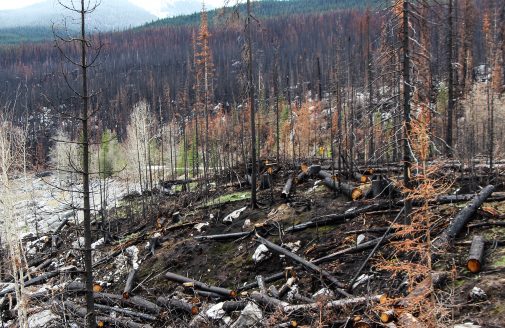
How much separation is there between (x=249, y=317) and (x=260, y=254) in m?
3.92

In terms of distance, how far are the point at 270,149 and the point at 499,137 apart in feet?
89.4

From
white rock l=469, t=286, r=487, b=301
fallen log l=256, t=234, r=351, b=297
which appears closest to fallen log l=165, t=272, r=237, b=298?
fallen log l=256, t=234, r=351, b=297

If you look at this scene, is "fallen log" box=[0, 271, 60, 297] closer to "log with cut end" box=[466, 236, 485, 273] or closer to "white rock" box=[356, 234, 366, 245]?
"white rock" box=[356, 234, 366, 245]

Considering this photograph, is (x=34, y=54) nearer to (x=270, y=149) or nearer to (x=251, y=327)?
(x=270, y=149)

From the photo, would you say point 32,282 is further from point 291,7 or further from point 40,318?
point 291,7

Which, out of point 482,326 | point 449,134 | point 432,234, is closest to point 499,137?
point 449,134

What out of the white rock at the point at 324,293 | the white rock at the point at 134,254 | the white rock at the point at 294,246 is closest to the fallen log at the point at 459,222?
the white rock at the point at 324,293

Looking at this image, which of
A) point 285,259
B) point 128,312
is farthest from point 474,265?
point 128,312

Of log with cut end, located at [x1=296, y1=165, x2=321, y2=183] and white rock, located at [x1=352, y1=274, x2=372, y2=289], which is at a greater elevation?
log with cut end, located at [x1=296, y1=165, x2=321, y2=183]

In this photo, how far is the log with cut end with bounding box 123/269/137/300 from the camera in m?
15.1

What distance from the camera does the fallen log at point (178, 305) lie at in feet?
42.4

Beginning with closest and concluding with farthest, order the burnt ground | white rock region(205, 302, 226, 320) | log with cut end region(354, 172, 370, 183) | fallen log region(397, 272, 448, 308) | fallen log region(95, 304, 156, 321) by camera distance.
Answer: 1. fallen log region(397, 272, 448, 308)
2. the burnt ground
3. white rock region(205, 302, 226, 320)
4. fallen log region(95, 304, 156, 321)
5. log with cut end region(354, 172, 370, 183)

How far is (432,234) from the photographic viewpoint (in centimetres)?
1173

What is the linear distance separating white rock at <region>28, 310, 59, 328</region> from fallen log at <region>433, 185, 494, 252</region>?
1239cm
